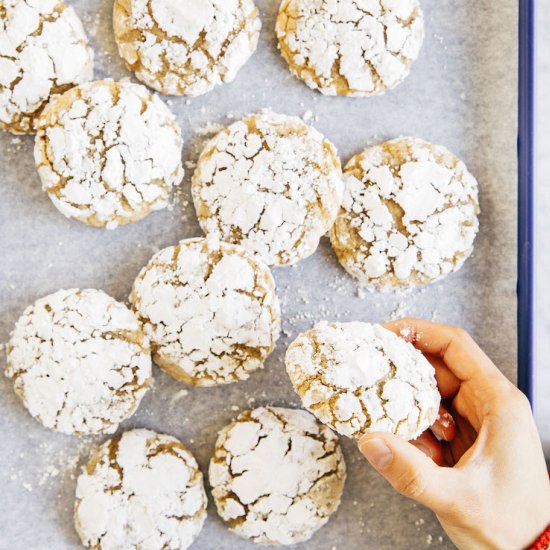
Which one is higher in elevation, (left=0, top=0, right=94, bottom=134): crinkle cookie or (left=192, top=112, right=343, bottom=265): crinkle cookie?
(left=0, top=0, right=94, bottom=134): crinkle cookie

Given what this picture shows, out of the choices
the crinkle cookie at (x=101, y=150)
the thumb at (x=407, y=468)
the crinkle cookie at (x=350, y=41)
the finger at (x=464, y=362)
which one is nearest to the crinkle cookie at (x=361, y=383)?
the thumb at (x=407, y=468)

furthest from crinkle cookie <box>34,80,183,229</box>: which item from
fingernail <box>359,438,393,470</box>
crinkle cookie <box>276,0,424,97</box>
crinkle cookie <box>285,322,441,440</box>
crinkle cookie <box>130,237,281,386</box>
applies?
fingernail <box>359,438,393,470</box>

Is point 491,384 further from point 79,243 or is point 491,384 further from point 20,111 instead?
point 20,111

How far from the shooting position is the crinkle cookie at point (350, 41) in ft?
5.86

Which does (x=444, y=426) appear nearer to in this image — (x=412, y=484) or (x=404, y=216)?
(x=412, y=484)

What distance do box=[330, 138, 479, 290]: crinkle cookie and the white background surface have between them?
0.20 metres

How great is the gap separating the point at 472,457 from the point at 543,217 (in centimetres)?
70

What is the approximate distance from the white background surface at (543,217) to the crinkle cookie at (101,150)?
3.26ft

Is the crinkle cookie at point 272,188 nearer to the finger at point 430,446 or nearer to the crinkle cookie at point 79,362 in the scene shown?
the crinkle cookie at point 79,362

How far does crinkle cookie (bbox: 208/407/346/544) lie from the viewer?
5.82ft

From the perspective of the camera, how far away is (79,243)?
1.85 meters

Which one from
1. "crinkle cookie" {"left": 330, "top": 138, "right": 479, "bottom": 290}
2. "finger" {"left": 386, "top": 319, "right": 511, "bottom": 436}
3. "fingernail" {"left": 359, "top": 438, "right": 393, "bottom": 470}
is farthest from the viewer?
"crinkle cookie" {"left": 330, "top": 138, "right": 479, "bottom": 290}

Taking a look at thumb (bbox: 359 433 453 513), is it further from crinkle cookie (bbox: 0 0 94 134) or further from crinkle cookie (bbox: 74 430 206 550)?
crinkle cookie (bbox: 0 0 94 134)

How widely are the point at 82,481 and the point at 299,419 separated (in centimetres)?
58
